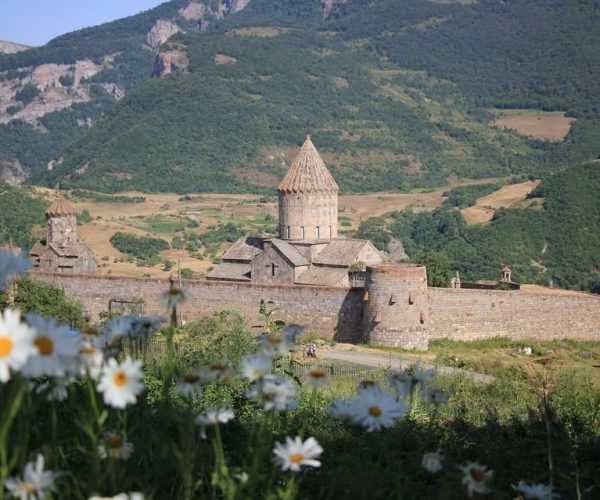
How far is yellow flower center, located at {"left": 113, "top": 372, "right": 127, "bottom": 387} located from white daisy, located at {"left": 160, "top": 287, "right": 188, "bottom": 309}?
1.98 feet

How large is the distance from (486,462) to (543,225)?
43.5m

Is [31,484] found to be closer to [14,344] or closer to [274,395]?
[14,344]

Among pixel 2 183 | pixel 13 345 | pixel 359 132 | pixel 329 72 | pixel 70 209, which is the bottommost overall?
pixel 13 345

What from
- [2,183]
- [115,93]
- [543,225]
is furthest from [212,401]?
[115,93]

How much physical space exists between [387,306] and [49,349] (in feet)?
59.3

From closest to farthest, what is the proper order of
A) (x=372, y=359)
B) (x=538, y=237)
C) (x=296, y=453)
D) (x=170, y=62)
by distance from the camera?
(x=296, y=453) → (x=372, y=359) → (x=538, y=237) → (x=170, y=62)

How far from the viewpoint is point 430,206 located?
72562 mm

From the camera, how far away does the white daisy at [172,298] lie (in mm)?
4355

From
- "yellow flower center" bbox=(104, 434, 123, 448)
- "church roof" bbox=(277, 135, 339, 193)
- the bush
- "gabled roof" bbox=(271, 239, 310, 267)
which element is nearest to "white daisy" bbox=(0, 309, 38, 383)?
"yellow flower center" bbox=(104, 434, 123, 448)

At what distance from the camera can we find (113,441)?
383 centimetres

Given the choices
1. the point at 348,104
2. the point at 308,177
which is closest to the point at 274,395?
the point at 308,177

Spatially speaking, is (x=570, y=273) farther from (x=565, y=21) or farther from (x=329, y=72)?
(x=565, y=21)

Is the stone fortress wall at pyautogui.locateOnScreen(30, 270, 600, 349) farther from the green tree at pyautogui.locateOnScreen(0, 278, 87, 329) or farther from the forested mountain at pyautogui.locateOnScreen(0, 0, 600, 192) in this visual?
the forested mountain at pyautogui.locateOnScreen(0, 0, 600, 192)

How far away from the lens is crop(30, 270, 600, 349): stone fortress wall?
21.2m
